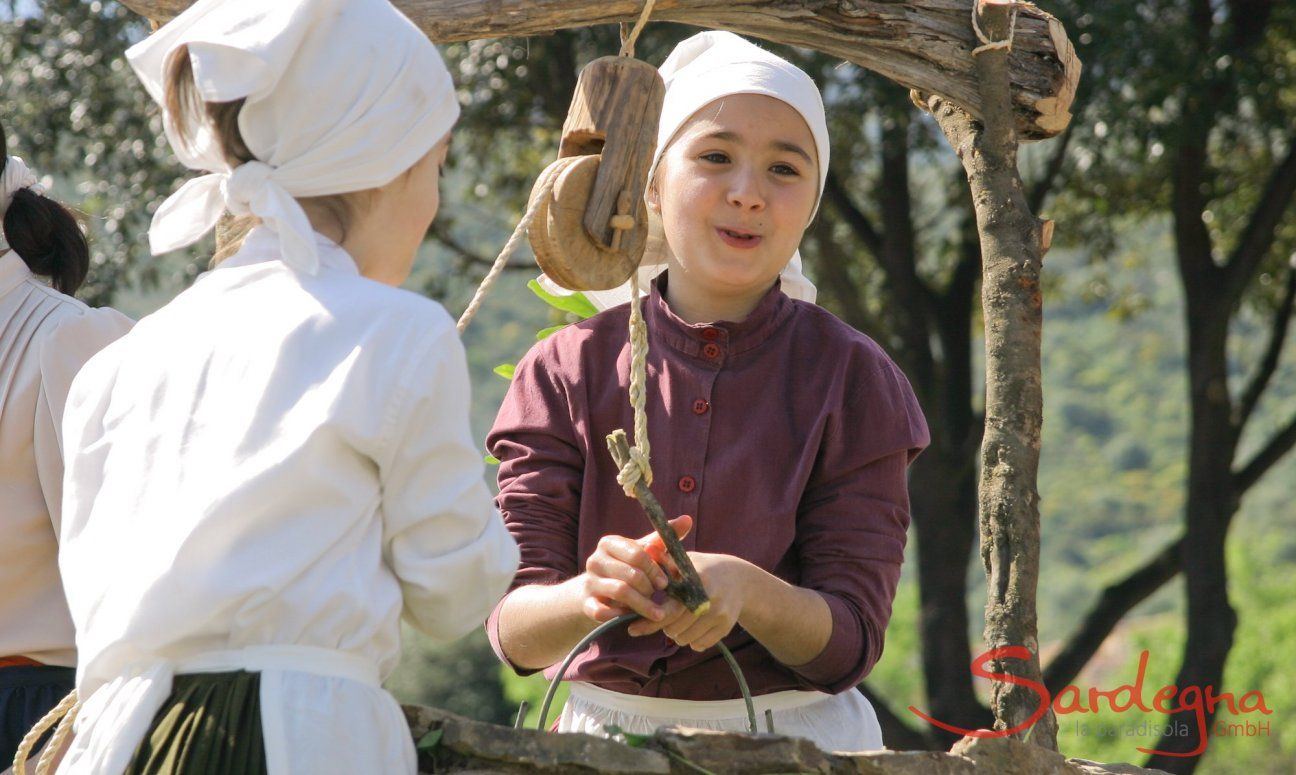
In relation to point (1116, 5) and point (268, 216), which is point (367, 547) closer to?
point (268, 216)

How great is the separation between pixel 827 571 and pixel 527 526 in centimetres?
49

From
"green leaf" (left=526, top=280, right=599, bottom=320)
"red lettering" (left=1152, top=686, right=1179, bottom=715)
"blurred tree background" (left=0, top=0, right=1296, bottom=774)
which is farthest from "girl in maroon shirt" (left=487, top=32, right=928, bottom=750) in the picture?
"blurred tree background" (left=0, top=0, right=1296, bottom=774)

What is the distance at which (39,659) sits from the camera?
261 centimetres

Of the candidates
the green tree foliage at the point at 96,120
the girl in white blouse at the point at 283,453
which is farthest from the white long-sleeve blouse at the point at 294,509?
the green tree foliage at the point at 96,120

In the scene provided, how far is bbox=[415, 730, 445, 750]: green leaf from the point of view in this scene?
1866 mm

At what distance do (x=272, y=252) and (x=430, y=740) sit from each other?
617 mm

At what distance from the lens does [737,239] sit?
260 centimetres

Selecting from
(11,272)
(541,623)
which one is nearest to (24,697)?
(11,272)

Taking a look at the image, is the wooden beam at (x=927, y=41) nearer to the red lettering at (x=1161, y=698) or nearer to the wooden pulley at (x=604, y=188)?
the wooden pulley at (x=604, y=188)

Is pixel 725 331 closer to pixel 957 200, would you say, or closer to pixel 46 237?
pixel 46 237

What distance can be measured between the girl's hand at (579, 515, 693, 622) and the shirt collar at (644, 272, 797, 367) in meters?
0.48

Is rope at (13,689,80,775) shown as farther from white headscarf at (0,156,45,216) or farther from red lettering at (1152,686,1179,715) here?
red lettering at (1152,686,1179,715)

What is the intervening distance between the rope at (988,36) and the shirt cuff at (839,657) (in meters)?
1.08

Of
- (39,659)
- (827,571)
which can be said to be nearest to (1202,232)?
(827,571)
